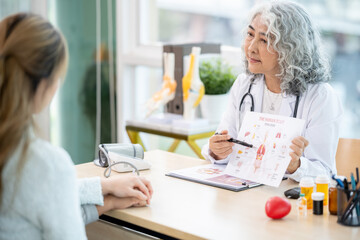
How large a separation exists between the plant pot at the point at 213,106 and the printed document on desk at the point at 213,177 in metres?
1.03

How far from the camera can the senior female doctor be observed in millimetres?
2047

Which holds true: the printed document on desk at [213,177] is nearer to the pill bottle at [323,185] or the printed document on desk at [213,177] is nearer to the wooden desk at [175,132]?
the pill bottle at [323,185]

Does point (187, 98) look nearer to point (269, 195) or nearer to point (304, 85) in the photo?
point (304, 85)

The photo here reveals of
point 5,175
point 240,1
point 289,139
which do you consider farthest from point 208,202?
point 240,1

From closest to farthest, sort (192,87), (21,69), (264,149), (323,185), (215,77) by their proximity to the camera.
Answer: (21,69) → (323,185) → (264,149) → (192,87) → (215,77)

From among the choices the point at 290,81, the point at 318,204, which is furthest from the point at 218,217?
the point at 290,81

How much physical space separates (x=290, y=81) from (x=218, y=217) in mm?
776

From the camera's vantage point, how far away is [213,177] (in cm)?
199

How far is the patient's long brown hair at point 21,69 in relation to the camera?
4.12ft

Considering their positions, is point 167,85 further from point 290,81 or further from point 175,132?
point 290,81

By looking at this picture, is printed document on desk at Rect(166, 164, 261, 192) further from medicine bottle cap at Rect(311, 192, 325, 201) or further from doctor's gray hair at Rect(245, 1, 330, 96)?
doctor's gray hair at Rect(245, 1, 330, 96)

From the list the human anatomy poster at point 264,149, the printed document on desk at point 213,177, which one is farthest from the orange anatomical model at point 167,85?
the human anatomy poster at point 264,149

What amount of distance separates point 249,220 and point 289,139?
39 centimetres

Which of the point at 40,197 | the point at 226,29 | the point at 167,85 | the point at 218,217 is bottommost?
the point at 218,217
